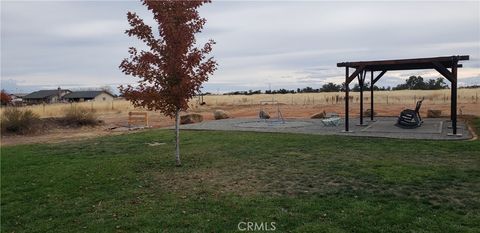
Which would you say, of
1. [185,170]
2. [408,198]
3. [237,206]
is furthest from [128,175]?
[408,198]

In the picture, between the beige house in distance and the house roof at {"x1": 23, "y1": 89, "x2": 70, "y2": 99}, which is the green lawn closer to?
the beige house in distance

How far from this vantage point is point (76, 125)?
25578 millimetres

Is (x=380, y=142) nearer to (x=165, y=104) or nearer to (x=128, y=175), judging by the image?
(x=165, y=104)

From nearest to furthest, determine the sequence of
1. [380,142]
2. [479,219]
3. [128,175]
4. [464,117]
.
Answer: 1. [479,219]
2. [128,175]
3. [380,142]
4. [464,117]

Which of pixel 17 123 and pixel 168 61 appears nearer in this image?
pixel 168 61

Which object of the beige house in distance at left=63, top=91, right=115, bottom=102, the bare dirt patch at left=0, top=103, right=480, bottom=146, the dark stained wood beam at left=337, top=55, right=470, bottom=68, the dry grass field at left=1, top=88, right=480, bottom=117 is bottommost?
the bare dirt patch at left=0, top=103, right=480, bottom=146

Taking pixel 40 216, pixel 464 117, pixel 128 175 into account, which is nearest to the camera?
pixel 40 216

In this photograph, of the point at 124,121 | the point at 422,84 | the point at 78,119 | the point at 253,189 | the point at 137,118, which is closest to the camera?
the point at 253,189

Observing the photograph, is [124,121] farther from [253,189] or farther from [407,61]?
[253,189]

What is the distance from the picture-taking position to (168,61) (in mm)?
8961

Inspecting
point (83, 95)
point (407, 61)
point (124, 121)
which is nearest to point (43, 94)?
point (83, 95)

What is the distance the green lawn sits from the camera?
5.37 metres

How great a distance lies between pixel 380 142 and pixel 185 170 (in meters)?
6.45

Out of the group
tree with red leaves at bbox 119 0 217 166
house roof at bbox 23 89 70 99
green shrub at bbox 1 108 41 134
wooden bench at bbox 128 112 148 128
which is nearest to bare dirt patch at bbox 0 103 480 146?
wooden bench at bbox 128 112 148 128
